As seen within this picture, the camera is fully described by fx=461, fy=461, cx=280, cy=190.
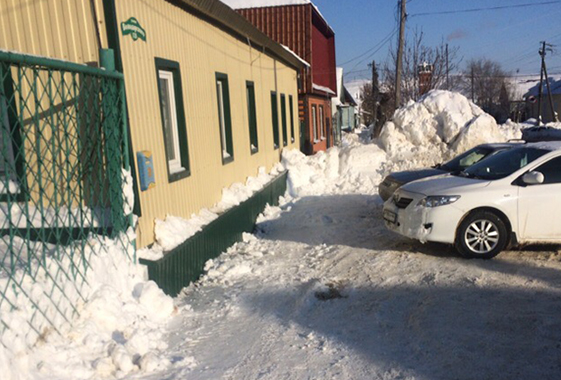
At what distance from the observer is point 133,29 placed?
5324 millimetres

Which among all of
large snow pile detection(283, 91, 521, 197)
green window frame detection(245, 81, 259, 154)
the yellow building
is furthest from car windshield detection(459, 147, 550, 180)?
large snow pile detection(283, 91, 521, 197)

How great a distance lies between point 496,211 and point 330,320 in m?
3.23

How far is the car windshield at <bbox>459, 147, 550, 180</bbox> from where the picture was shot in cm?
689

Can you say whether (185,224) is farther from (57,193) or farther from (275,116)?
(275,116)

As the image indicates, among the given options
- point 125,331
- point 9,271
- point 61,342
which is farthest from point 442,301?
point 9,271

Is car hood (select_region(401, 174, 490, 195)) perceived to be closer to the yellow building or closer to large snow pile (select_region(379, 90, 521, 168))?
the yellow building

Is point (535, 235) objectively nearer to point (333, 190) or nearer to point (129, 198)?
point (129, 198)

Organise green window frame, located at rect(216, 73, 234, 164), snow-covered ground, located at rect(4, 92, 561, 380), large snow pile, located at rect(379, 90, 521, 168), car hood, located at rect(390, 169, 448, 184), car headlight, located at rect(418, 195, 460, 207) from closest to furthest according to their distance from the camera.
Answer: snow-covered ground, located at rect(4, 92, 561, 380) → car headlight, located at rect(418, 195, 460, 207) → green window frame, located at rect(216, 73, 234, 164) → car hood, located at rect(390, 169, 448, 184) → large snow pile, located at rect(379, 90, 521, 168)

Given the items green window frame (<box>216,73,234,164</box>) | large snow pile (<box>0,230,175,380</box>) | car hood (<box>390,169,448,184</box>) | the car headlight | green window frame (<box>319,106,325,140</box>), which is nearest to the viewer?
large snow pile (<box>0,230,175,380</box>)

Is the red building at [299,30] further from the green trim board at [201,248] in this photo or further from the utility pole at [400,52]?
the green trim board at [201,248]

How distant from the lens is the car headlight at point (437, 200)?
651 cm

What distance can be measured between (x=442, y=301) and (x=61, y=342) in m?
3.74

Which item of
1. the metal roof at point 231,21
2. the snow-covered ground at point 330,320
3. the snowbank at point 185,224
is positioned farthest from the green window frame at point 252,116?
the snow-covered ground at point 330,320

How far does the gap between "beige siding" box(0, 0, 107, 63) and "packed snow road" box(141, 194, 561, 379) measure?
119 inches
